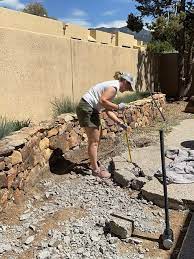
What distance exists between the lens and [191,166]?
5.66m

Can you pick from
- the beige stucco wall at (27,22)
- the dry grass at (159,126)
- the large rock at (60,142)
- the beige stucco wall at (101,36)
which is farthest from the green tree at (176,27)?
the beige stucco wall at (101,36)

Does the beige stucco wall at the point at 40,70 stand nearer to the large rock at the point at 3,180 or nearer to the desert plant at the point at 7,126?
the desert plant at the point at 7,126

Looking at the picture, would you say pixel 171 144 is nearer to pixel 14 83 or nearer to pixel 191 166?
pixel 191 166

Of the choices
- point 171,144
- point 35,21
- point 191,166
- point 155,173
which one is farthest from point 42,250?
point 35,21

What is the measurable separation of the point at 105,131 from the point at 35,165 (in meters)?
2.31

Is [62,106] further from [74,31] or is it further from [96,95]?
[74,31]

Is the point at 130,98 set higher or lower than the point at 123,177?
higher

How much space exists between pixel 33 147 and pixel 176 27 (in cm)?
802

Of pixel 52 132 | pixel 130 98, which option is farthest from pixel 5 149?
pixel 130 98

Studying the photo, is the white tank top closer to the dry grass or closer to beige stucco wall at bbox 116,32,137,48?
the dry grass

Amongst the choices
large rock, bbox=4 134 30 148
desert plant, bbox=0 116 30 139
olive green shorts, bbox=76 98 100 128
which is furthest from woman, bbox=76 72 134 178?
desert plant, bbox=0 116 30 139

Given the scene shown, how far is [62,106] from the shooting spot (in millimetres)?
7719

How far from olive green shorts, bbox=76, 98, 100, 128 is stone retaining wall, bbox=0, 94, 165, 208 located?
584mm

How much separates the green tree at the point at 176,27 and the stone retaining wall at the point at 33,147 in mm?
5497
